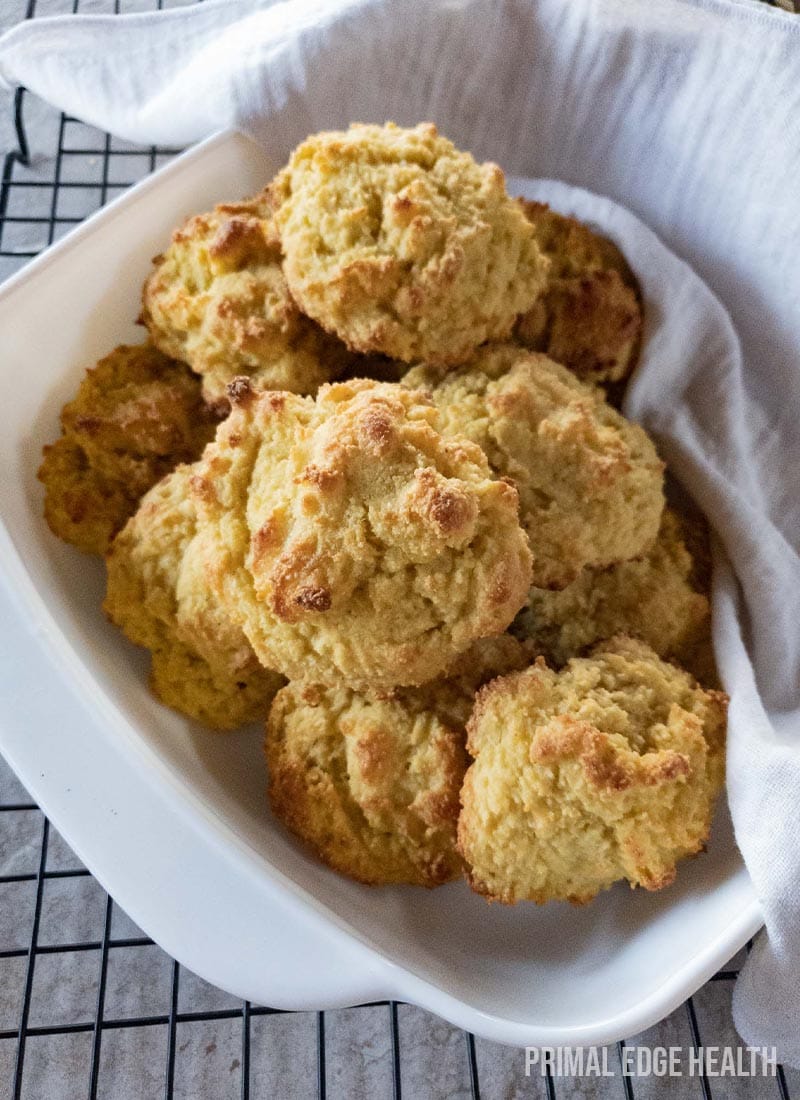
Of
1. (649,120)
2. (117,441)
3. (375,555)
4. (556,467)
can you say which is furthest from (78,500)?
(649,120)

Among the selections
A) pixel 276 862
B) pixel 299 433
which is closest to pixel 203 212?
pixel 299 433

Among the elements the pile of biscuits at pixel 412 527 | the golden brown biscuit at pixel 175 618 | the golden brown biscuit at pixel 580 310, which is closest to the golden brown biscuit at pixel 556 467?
the pile of biscuits at pixel 412 527

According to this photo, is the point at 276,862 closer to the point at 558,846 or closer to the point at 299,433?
the point at 558,846

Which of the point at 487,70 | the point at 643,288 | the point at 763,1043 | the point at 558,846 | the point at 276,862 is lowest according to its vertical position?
the point at 763,1043

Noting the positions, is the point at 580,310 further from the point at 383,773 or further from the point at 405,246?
the point at 383,773

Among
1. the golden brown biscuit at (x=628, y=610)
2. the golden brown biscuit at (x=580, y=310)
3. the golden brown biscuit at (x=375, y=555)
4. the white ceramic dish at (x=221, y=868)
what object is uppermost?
the golden brown biscuit at (x=580, y=310)

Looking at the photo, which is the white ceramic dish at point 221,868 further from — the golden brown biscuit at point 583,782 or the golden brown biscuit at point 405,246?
the golden brown biscuit at point 405,246

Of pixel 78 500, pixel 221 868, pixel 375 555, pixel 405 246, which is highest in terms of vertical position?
pixel 405 246
